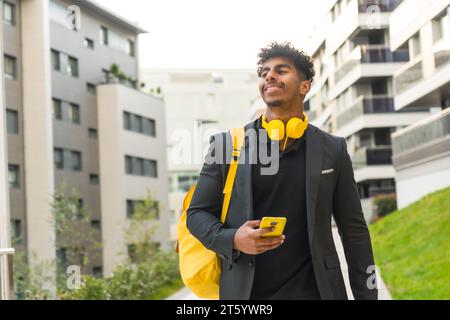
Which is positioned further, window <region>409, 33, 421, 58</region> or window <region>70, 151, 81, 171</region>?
window <region>70, 151, 81, 171</region>

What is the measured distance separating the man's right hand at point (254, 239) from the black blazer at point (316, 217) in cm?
6

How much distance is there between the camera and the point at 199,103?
7734 millimetres

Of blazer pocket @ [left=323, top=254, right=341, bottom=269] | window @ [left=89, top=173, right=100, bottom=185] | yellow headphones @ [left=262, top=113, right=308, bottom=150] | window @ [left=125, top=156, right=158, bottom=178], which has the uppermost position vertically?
window @ [left=125, top=156, right=158, bottom=178]

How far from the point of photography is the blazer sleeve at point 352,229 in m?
2.08

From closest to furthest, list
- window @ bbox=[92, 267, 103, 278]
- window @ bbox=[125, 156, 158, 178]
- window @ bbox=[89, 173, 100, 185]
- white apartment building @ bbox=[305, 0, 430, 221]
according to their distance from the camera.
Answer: white apartment building @ bbox=[305, 0, 430, 221] → window @ bbox=[125, 156, 158, 178] → window @ bbox=[89, 173, 100, 185] → window @ bbox=[92, 267, 103, 278]

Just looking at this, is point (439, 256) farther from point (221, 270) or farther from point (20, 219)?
point (20, 219)

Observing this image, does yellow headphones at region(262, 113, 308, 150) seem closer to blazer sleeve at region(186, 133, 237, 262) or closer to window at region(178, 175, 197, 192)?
blazer sleeve at region(186, 133, 237, 262)

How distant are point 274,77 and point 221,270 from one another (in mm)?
459

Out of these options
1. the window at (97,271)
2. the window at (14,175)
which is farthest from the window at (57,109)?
the window at (97,271)

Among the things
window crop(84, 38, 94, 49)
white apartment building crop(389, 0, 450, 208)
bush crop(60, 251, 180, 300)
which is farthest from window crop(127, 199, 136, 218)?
white apartment building crop(389, 0, 450, 208)

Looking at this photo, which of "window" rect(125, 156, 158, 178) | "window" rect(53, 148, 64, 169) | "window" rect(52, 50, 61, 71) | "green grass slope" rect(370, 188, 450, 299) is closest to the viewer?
"green grass slope" rect(370, 188, 450, 299)

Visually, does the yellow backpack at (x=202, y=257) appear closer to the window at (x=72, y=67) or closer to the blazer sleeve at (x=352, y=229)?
the blazer sleeve at (x=352, y=229)

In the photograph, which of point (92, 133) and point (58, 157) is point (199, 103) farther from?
point (58, 157)

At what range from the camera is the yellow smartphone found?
1.85m
